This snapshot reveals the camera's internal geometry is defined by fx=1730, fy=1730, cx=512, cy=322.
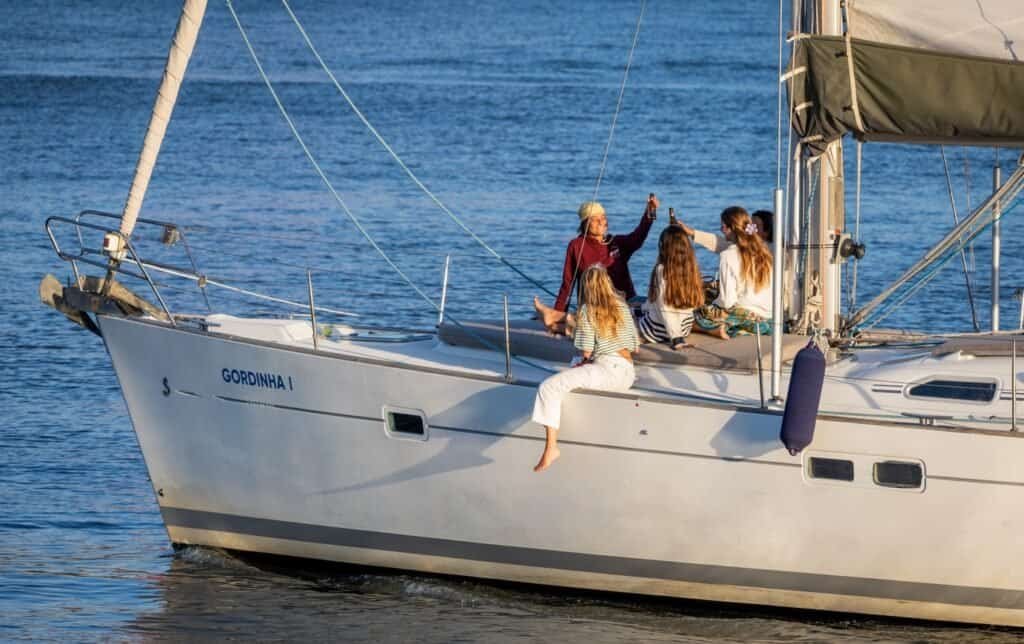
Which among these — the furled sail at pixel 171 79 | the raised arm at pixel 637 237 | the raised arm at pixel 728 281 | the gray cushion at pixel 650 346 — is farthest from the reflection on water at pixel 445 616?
the furled sail at pixel 171 79

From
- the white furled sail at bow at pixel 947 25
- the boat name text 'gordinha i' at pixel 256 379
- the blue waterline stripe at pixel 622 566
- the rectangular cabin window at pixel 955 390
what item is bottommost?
the blue waterline stripe at pixel 622 566

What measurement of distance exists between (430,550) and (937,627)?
11.8 ft

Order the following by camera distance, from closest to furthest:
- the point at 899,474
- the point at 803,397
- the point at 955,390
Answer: the point at 803,397 → the point at 899,474 → the point at 955,390

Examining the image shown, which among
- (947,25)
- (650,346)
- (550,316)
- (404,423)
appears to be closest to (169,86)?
(404,423)

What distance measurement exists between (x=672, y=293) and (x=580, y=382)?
1066 millimetres

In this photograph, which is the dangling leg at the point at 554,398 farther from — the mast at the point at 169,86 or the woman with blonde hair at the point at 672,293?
the mast at the point at 169,86

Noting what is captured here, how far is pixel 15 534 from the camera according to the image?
1439 centimetres

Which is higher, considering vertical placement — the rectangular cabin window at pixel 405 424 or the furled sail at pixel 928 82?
the furled sail at pixel 928 82

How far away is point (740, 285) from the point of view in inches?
482

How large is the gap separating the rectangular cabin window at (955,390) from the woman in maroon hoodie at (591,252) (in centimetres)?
216

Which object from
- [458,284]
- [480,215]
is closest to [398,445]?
[458,284]

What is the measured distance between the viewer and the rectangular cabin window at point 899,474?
441 inches

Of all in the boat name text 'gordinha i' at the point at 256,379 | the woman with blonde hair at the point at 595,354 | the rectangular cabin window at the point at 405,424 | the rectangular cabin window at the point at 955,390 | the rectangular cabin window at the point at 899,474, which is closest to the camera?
the rectangular cabin window at the point at 899,474

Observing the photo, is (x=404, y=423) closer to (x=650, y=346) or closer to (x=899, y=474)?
(x=650, y=346)
